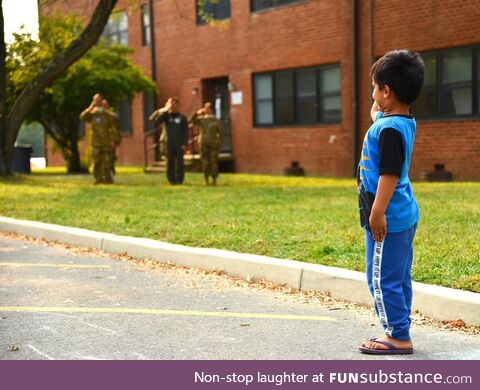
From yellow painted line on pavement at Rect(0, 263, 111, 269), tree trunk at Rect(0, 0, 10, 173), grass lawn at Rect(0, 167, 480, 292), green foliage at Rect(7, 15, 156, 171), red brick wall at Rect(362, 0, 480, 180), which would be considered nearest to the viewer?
grass lawn at Rect(0, 167, 480, 292)

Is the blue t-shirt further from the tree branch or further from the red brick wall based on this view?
the tree branch

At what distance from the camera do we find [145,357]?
15.6 feet

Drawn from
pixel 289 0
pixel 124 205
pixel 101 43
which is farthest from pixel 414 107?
pixel 101 43

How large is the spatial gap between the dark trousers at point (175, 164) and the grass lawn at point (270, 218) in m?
2.38

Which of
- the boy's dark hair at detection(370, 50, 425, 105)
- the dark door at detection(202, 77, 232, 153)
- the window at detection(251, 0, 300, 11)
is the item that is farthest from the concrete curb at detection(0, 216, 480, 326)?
the dark door at detection(202, 77, 232, 153)

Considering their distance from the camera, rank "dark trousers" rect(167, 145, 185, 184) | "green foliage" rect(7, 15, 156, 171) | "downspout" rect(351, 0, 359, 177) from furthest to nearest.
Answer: "green foliage" rect(7, 15, 156, 171) → "downspout" rect(351, 0, 359, 177) → "dark trousers" rect(167, 145, 185, 184)

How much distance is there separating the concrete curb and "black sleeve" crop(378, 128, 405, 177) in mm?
1487

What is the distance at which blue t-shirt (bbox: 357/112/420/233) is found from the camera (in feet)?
14.8

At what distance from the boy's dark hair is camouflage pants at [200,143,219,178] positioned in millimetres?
13855

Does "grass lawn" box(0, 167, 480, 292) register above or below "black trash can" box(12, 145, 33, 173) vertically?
below

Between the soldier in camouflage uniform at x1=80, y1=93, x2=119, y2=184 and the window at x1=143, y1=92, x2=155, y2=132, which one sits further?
the window at x1=143, y1=92, x2=155, y2=132

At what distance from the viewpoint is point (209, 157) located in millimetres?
18469

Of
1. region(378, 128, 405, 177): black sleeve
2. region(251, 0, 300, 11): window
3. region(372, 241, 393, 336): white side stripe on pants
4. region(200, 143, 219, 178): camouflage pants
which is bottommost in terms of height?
region(372, 241, 393, 336): white side stripe on pants

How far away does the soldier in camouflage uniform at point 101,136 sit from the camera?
18.8 metres
